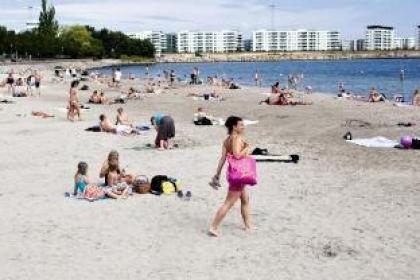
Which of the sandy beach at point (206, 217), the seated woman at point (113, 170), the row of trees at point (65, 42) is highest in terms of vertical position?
the row of trees at point (65, 42)

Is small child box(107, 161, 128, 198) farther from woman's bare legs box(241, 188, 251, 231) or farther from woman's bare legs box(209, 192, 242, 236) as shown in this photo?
woman's bare legs box(241, 188, 251, 231)

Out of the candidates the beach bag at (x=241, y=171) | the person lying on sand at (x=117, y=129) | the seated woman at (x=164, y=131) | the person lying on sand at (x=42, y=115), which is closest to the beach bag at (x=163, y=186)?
the beach bag at (x=241, y=171)

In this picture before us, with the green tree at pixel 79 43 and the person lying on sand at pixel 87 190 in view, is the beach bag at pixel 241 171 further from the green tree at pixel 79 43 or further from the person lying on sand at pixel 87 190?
the green tree at pixel 79 43

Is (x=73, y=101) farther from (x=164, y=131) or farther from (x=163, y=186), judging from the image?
(x=163, y=186)

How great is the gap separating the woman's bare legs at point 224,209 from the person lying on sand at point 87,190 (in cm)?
304

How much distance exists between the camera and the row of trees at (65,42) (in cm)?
12588

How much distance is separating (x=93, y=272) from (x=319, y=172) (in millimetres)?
7677

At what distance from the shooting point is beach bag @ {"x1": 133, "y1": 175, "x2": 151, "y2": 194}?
40.7 feet

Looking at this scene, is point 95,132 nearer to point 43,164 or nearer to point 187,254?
point 43,164

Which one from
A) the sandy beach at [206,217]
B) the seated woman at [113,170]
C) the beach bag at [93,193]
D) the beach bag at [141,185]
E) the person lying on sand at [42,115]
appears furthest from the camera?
the person lying on sand at [42,115]

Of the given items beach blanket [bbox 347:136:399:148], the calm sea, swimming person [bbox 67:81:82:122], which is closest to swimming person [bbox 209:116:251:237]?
beach blanket [bbox 347:136:399:148]

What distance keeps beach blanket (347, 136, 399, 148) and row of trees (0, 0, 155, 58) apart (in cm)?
11099

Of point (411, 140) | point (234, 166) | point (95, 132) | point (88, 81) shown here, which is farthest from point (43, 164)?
point (88, 81)

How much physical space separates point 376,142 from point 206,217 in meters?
9.59
